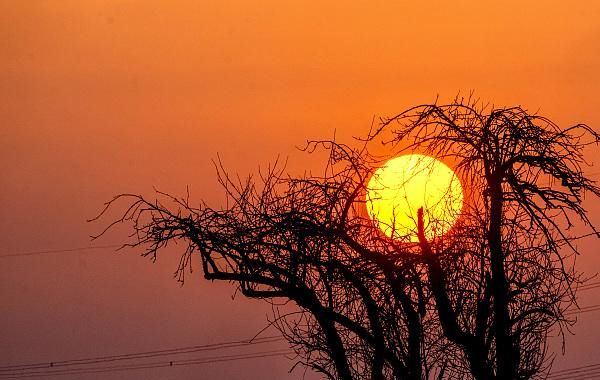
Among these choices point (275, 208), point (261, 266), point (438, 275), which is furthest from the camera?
point (275, 208)

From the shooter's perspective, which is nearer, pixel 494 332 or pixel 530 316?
pixel 494 332

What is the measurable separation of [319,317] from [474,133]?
5.90 feet

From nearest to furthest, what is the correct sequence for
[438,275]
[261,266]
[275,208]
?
[438,275]
[261,266]
[275,208]

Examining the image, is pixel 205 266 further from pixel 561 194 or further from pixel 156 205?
pixel 561 194

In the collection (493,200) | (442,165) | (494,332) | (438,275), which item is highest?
(442,165)

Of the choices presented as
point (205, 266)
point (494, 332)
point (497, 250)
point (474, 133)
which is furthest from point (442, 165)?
point (205, 266)

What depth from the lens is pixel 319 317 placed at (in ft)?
21.9

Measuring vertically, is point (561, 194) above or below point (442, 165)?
below

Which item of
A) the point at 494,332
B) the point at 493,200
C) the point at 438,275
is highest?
the point at 493,200

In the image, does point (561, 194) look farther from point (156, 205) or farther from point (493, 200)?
point (156, 205)

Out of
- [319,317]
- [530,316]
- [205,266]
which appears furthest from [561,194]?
[205,266]

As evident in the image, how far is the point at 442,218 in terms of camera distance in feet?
21.7

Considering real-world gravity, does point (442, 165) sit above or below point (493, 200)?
above

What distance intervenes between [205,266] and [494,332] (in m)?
2.14
